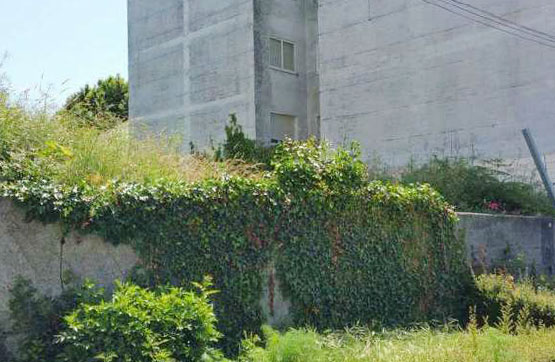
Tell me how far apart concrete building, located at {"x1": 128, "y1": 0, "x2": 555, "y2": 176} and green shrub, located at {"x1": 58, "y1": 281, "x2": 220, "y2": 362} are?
1348cm

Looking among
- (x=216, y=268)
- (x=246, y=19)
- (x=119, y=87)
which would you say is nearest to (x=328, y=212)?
(x=216, y=268)

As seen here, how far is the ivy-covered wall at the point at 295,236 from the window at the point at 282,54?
13.2 meters

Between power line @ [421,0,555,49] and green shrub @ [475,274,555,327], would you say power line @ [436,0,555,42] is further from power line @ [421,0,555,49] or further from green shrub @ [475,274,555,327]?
green shrub @ [475,274,555,327]

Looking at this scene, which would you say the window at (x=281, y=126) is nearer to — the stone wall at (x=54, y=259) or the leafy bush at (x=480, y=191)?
the leafy bush at (x=480, y=191)

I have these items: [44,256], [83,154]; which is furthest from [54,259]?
[83,154]

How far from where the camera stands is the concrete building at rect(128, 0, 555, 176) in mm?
18031

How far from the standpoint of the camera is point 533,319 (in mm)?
9461

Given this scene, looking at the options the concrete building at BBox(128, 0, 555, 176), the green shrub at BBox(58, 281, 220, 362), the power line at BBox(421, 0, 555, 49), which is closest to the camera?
the green shrub at BBox(58, 281, 220, 362)

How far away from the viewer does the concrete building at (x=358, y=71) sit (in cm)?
1803

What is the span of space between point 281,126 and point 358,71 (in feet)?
11.4

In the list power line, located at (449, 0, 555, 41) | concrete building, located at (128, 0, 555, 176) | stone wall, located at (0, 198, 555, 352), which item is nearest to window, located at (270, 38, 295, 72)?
concrete building, located at (128, 0, 555, 176)

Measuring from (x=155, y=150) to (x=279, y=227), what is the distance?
1941 millimetres

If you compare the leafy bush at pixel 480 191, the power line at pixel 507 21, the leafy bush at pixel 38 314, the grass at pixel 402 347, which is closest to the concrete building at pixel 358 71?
the power line at pixel 507 21

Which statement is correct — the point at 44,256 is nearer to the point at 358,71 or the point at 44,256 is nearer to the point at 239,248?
the point at 239,248
